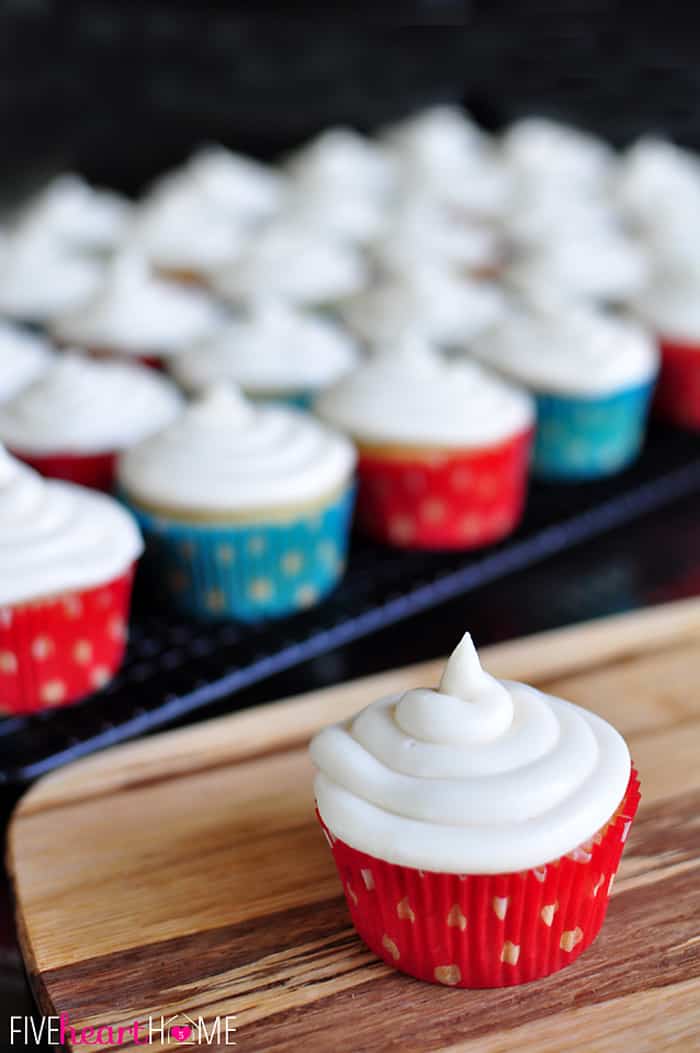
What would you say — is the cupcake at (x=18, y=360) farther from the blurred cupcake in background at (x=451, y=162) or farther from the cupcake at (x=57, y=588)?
the blurred cupcake in background at (x=451, y=162)

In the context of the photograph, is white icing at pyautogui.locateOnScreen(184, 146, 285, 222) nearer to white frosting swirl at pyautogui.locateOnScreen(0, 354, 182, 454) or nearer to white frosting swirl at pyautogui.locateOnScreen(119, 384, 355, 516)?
white frosting swirl at pyautogui.locateOnScreen(0, 354, 182, 454)

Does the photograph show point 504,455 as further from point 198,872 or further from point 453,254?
point 453,254

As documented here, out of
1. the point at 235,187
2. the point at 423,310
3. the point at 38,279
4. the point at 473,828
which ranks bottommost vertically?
the point at 235,187

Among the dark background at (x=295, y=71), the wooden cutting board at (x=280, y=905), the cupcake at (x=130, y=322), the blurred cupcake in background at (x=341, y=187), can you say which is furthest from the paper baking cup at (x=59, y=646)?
the dark background at (x=295, y=71)

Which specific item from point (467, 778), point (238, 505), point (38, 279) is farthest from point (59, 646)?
point (38, 279)

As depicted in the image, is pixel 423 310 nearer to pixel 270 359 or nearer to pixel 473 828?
pixel 270 359
